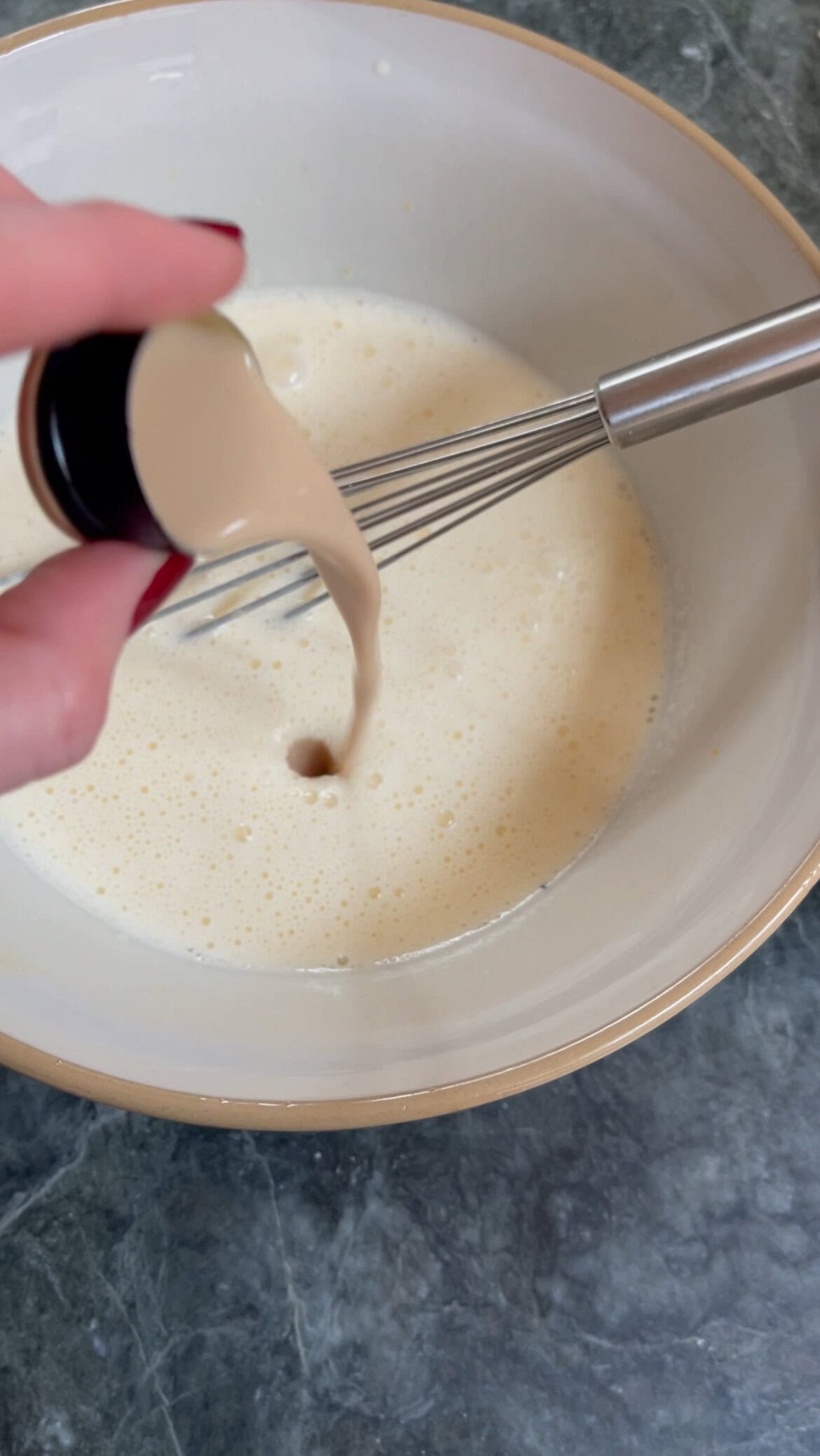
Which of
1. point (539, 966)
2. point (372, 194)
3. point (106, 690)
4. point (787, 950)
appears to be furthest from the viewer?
point (372, 194)

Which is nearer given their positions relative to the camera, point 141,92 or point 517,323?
point 141,92

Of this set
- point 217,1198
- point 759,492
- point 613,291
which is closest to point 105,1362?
point 217,1198

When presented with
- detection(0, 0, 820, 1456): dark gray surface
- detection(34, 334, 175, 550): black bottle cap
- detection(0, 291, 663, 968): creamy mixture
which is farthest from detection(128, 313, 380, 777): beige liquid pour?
detection(0, 0, 820, 1456): dark gray surface

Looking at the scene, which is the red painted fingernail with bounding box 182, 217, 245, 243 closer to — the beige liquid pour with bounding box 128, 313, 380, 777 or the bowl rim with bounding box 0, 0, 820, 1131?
the beige liquid pour with bounding box 128, 313, 380, 777

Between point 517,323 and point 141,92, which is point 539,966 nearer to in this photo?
point 517,323

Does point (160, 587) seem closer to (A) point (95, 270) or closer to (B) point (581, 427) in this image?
(A) point (95, 270)

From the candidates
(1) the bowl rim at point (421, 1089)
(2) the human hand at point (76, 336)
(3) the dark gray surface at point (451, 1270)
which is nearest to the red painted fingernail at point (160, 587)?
(2) the human hand at point (76, 336)
